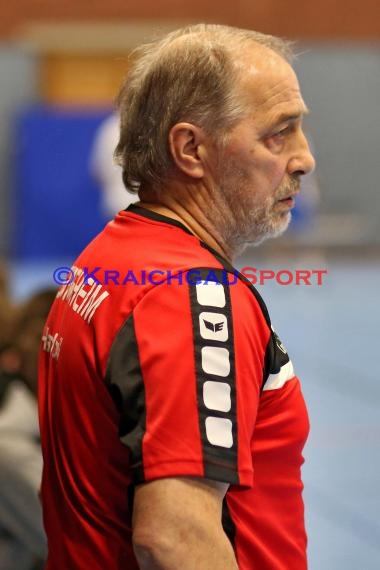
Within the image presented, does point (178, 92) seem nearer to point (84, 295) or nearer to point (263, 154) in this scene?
point (263, 154)

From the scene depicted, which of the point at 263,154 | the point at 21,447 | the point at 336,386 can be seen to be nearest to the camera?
the point at 263,154

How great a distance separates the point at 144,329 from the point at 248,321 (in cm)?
14

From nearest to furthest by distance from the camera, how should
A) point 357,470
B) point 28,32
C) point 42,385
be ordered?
point 42,385
point 357,470
point 28,32

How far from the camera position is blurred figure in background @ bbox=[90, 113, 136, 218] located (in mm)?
9883

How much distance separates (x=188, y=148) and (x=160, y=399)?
0.41m

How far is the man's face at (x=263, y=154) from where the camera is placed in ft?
4.69

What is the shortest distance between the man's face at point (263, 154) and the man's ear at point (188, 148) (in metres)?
0.03

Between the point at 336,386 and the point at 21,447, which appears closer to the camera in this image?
the point at 21,447

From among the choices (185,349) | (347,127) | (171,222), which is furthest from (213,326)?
(347,127)

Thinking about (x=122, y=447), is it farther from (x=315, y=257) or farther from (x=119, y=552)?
(x=315, y=257)

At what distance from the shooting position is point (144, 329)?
1.26m

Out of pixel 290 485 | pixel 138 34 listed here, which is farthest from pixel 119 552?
pixel 138 34

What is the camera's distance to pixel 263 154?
1451 mm

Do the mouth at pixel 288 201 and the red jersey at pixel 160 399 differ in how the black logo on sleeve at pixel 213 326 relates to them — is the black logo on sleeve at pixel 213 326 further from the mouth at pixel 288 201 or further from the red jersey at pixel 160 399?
the mouth at pixel 288 201
